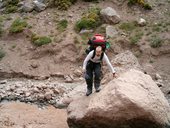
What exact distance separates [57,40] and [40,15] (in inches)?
99.6

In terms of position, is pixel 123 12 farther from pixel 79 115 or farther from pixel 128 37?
pixel 79 115

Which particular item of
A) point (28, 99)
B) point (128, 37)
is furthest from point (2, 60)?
point (128, 37)

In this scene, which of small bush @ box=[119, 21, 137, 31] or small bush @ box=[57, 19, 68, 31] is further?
small bush @ box=[57, 19, 68, 31]

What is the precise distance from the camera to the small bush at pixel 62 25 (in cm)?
2165

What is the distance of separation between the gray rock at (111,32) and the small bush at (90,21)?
2.63 feet

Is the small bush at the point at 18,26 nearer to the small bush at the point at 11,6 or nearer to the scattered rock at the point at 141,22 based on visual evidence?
the small bush at the point at 11,6

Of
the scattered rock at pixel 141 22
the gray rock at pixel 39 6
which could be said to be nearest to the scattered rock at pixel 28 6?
the gray rock at pixel 39 6

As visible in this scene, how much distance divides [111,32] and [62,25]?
2.82 metres

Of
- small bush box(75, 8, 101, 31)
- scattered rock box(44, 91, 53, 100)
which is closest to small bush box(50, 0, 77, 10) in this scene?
small bush box(75, 8, 101, 31)

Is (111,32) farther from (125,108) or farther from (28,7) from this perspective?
(125,108)

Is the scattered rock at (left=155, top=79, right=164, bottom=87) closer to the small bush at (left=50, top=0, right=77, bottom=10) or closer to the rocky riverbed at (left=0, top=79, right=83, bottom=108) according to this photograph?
the rocky riverbed at (left=0, top=79, right=83, bottom=108)

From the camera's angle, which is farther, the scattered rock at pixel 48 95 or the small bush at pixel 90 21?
the small bush at pixel 90 21

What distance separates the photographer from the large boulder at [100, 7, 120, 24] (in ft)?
70.2

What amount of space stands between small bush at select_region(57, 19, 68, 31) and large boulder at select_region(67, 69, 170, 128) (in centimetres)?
1048
